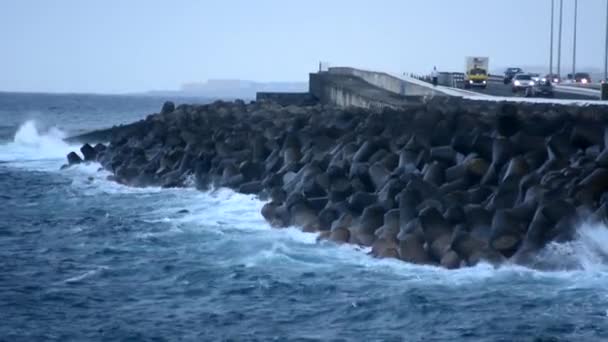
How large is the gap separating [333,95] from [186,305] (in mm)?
22608

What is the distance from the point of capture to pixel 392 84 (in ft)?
112

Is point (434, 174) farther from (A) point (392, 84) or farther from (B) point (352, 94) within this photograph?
(A) point (392, 84)

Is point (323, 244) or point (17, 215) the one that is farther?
point (17, 215)

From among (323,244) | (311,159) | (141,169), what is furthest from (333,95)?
(323,244)

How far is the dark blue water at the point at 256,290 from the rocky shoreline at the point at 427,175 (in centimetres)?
35

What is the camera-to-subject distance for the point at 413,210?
1736 centimetres

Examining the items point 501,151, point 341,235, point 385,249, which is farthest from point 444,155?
point 385,249

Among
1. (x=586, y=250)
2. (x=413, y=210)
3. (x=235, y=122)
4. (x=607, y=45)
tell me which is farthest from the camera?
(x=607, y=45)

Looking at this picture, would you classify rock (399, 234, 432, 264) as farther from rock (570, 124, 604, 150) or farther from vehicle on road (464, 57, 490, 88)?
vehicle on road (464, 57, 490, 88)

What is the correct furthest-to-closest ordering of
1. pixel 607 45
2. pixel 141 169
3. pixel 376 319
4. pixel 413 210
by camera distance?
pixel 607 45
pixel 141 169
pixel 413 210
pixel 376 319

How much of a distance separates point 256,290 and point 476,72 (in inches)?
1475

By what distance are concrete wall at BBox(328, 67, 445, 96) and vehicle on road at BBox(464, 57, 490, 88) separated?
260 inches

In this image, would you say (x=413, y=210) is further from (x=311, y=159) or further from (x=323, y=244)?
(x=311, y=159)

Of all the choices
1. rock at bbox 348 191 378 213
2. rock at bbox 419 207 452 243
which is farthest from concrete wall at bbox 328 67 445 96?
rock at bbox 419 207 452 243
